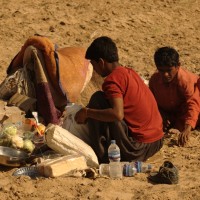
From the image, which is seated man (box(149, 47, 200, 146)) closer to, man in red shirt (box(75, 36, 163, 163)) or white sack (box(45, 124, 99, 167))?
man in red shirt (box(75, 36, 163, 163))

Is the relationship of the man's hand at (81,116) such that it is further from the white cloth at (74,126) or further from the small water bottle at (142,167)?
the small water bottle at (142,167)

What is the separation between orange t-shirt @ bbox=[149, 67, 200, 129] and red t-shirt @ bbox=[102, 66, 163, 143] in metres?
0.80

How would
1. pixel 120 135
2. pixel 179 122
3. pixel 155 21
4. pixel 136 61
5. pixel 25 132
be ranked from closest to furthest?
pixel 120 135
pixel 25 132
pixel 179 122
pixel 136 61
pixel 155 21

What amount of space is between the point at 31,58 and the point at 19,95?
463 millimetres

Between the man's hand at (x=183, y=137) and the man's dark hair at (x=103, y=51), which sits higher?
the man's dark hair at (x=103, y=51)

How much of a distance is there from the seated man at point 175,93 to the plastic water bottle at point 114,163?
1.16 metres

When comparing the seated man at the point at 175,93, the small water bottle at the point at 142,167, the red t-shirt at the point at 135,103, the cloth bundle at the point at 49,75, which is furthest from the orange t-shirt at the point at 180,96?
the small water bottle at the point at 142,167

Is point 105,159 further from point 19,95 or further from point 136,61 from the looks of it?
point 136,61

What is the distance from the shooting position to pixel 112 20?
11.0m

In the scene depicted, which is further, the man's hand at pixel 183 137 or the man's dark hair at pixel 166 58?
the man's hand at pixel 183 137

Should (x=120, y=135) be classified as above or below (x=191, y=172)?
above

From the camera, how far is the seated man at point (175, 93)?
20.9 feet

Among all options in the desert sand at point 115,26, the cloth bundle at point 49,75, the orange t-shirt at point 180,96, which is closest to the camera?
the orange t-shirt at point 180,96

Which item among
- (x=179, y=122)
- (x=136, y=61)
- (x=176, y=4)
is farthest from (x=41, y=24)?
(x=179, y=122)
